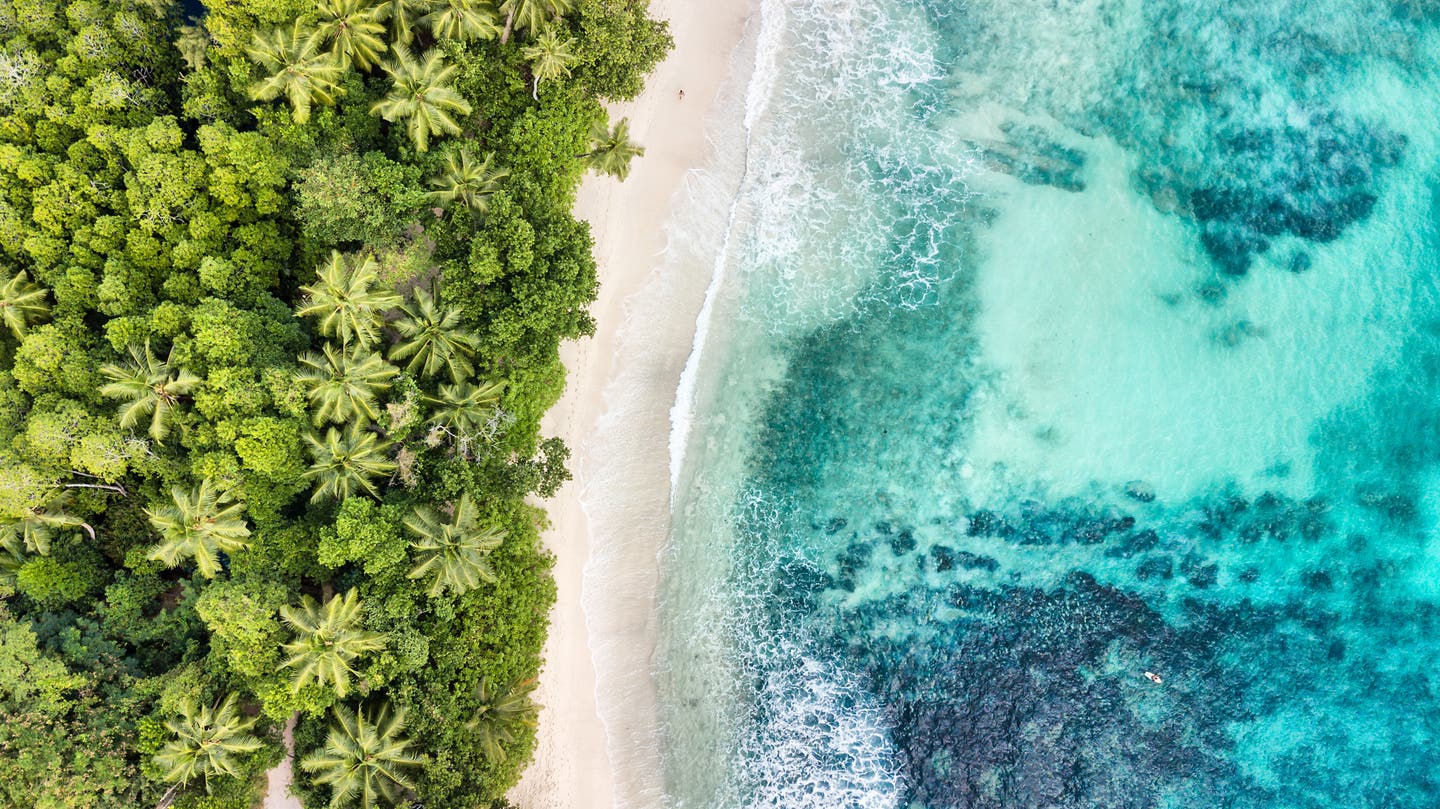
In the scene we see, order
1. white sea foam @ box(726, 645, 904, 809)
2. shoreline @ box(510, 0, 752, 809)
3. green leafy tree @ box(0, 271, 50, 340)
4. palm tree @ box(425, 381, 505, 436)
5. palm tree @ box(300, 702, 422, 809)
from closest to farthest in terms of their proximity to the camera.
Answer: palm tree @ box(300, 702, 422, 809) → green leafy tree @ box(0, 271, 50, 340) → palm tree @ box(425, 381, 505, 436) → shoreline @ box(510, 0, 752, 809) → white sea foam @ box(726, 645, 904, 809)

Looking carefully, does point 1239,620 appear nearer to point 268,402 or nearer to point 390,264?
point 390,264

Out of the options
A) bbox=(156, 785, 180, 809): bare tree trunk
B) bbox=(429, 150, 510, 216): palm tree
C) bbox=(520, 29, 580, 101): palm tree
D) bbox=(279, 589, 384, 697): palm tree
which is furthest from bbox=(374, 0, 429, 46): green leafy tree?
bbox=(156, 785, 180, 809): bare tree trunk

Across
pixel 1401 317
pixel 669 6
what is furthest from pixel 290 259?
pixel 1401 317

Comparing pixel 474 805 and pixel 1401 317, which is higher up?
pixel 1401 317

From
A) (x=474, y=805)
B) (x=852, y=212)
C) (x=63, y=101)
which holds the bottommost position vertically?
(x=474, y=805)

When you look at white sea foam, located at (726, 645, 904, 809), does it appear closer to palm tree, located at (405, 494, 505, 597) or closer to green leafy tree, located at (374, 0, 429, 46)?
palm tree, located at (405, 494, 505, 597)

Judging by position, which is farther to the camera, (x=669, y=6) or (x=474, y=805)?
(x=669, y=6)

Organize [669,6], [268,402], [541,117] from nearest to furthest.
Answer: [268,402] < [541,117] < [669,6]

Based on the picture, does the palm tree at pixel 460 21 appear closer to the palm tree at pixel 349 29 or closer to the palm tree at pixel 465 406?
the palm tree at pixel 349 29
